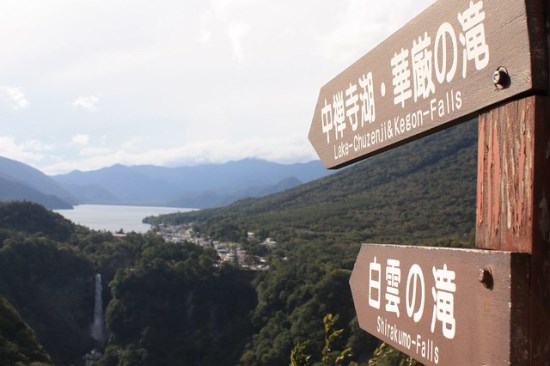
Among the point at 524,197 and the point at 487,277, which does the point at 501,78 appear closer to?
the point at 524,197

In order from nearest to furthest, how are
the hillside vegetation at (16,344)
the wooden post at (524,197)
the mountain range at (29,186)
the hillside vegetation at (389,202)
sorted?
1. the wooden post at (524,197)
2. the hillside vegetation at (16,344)
3. the hillside vegetation at (389,202)
4. the mountain range at (29,186)

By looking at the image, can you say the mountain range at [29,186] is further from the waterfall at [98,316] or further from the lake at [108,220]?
the waterfall at [98,316]

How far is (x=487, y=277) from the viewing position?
1.06 metres

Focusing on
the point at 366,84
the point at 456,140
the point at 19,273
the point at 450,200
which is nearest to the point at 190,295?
the point at 19,273

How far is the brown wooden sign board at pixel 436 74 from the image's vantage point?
1.03 metres

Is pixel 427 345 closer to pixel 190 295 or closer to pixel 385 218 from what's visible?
pixel 190 295

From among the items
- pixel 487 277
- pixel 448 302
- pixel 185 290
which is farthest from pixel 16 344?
pixel 487 277

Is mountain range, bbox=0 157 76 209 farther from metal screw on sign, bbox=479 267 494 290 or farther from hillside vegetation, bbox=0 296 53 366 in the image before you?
metal screw on sign, bbox=479 267 494 290

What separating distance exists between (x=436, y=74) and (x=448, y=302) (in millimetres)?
498

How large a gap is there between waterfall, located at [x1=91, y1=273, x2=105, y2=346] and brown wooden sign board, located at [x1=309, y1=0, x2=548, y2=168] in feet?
97.2

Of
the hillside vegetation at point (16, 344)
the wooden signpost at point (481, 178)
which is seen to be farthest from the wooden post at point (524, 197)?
the hillside vegetation at point (16, 344)

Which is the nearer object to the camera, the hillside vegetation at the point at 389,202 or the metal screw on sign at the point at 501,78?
the metal screw on sign at the point at 501,78

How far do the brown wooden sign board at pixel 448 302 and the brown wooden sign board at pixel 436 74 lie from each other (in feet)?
0.98

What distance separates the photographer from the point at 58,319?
89.1 ft
